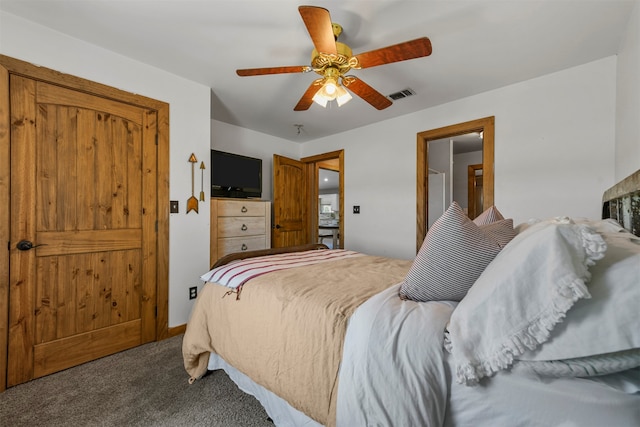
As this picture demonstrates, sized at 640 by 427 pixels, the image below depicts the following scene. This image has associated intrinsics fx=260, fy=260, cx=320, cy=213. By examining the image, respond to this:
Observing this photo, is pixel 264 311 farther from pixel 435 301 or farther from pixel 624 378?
pixel 624 378

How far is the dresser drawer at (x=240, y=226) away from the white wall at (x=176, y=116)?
275 millimetres

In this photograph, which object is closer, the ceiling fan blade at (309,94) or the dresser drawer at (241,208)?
the ceiling fan blade at (309,94)

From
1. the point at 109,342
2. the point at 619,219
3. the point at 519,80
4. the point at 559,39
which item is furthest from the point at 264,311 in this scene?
the point at 519,80

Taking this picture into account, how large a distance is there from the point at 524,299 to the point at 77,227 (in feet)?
8.75

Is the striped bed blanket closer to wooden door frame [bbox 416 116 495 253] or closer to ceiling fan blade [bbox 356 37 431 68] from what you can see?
ceiling fan blade [bbox 356 37 431 68]

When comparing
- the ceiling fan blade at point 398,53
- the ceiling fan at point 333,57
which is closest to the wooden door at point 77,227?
the ceiling fan at point 333,57

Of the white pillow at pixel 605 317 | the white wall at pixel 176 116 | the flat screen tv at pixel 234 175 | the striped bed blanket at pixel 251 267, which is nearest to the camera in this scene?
the white pillow at pixel 605 317

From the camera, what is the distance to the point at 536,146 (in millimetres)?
2426

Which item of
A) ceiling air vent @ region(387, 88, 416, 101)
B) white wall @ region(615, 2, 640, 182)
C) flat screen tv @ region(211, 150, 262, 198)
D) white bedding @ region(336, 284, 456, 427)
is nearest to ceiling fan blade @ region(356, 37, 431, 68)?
ceiling air vent @ region(387, 88, 416, 101)

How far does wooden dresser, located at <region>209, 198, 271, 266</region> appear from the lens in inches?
111

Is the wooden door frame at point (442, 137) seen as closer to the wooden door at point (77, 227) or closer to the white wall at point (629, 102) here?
the white wall at point (629, 102)

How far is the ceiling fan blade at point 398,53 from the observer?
56.5 inches

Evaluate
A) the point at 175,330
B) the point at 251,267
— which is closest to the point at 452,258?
the point at 251,267

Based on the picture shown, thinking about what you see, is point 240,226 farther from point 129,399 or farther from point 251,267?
point 129,399
